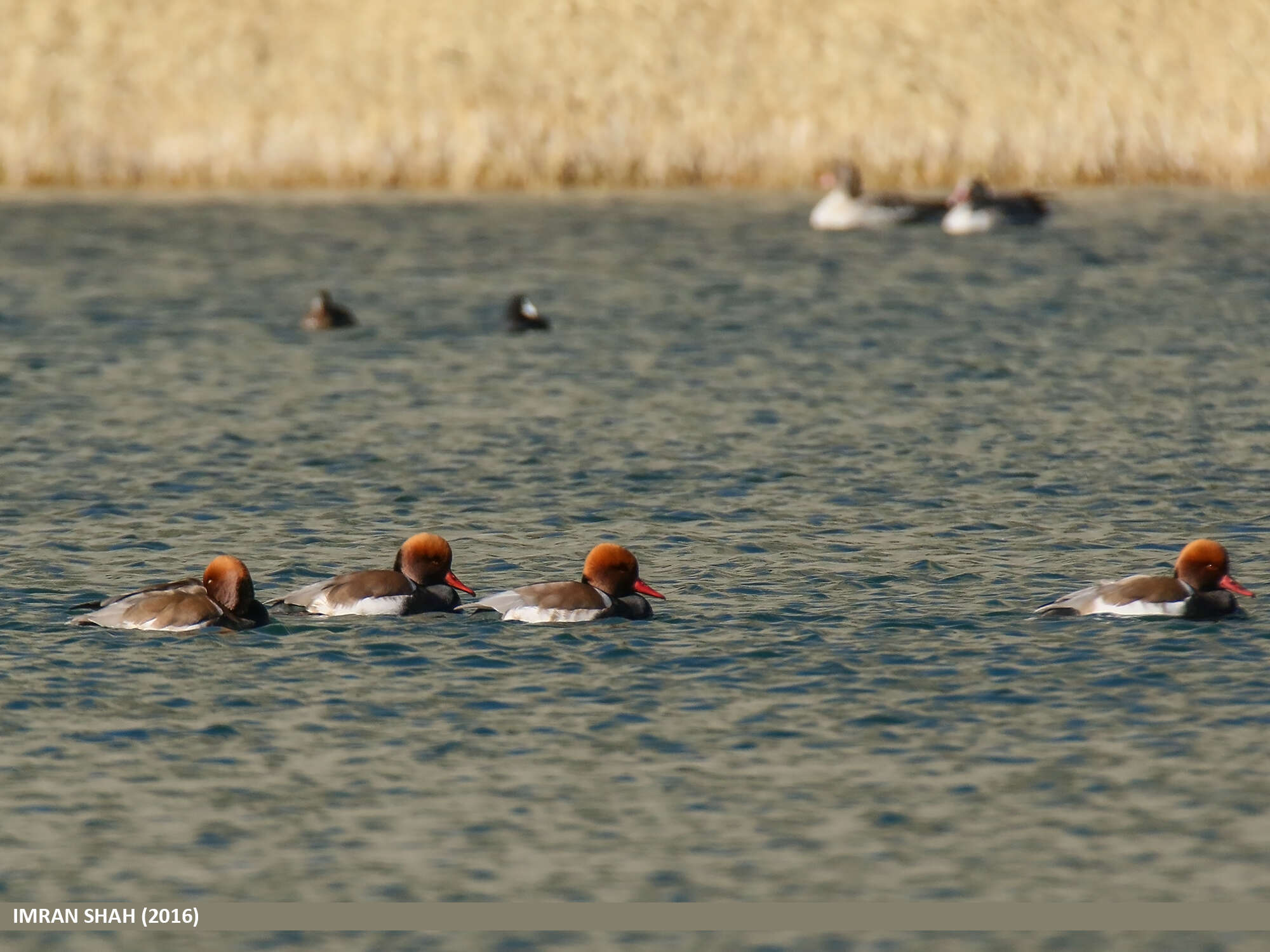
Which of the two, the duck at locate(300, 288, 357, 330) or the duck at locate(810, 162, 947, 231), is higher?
the duck at locate(810, 162, 947, 231)

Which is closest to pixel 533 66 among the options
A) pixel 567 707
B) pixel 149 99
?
pixel 149 99

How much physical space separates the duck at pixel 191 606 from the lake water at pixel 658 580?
156 mm

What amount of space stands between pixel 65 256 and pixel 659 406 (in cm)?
1650

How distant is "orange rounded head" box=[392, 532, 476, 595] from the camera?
50.8 feet

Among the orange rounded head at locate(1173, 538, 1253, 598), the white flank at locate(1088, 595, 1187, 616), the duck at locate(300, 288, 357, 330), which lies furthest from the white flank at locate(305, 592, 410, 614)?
the duck at locate(300, 288, 357, 330)

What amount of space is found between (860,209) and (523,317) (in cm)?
1125

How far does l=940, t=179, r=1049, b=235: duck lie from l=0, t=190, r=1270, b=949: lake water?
9.22 feet

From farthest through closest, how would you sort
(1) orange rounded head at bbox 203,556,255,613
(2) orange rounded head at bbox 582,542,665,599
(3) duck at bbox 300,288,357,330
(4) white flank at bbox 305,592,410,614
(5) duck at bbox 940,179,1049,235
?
(5) duck at bbox 940,179,1049,235 → (3) duck at bbox 300,288,357,330 → (4) white flank at bbox 305,592,410,614 → (2) orange rounded head at bbox 582,542,665,599 → (1) orange rounded head at bbox 203,556,255,613

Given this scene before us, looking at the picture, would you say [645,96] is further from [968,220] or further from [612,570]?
[612,570]

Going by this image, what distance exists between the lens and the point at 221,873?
10.7m

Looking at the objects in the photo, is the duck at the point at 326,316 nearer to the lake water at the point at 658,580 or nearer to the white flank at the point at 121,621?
the lake water at the point at 658,580

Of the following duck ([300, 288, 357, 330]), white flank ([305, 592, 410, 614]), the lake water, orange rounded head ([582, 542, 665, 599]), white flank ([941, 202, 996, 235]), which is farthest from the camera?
white flank ([941, 202, 996, 235])

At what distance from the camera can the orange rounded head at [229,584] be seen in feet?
49.2

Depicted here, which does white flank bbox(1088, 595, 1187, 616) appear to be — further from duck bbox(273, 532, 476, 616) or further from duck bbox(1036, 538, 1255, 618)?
duck bbox(273, 532, 476, 616)
